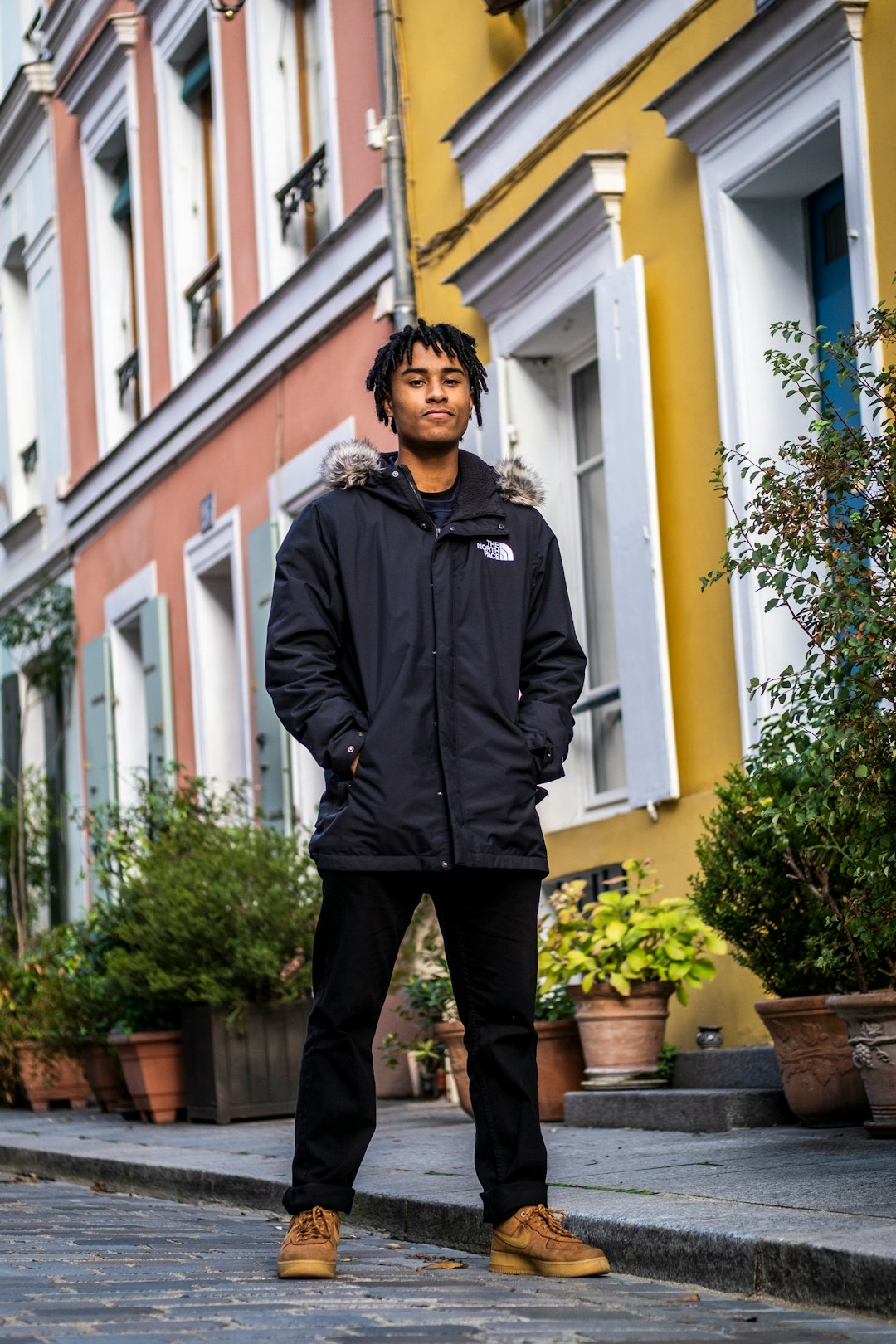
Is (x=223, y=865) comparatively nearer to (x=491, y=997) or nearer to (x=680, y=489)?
(x=680, y=489)

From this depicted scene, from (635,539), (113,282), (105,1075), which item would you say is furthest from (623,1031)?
A: (113,282)

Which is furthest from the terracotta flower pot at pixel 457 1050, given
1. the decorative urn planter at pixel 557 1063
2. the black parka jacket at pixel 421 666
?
the black parka jacket at pixel 421 666

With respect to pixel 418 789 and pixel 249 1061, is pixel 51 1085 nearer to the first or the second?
pixel 249 1061

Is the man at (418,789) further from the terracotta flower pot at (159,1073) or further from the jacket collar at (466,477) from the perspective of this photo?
the terracotta flower pot at (159,1073)

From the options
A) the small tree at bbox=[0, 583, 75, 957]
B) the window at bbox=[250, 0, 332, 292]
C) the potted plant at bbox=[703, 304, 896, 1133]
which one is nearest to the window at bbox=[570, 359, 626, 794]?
the window at bbox=[250, 0, 332, 292]

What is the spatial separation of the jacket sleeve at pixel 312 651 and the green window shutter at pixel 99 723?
37.1 feet

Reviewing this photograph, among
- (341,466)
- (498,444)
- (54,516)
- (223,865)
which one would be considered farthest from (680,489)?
(54,516)

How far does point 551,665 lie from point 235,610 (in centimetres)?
941

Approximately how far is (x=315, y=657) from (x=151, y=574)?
11.1m

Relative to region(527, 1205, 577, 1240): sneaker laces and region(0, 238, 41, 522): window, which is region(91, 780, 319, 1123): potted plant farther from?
region(0, 238, 41, 522): window

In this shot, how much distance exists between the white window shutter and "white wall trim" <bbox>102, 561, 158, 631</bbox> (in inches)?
277

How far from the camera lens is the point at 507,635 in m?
4.60

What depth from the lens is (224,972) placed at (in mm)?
9469

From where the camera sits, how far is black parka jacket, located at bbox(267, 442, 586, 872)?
4395mm
